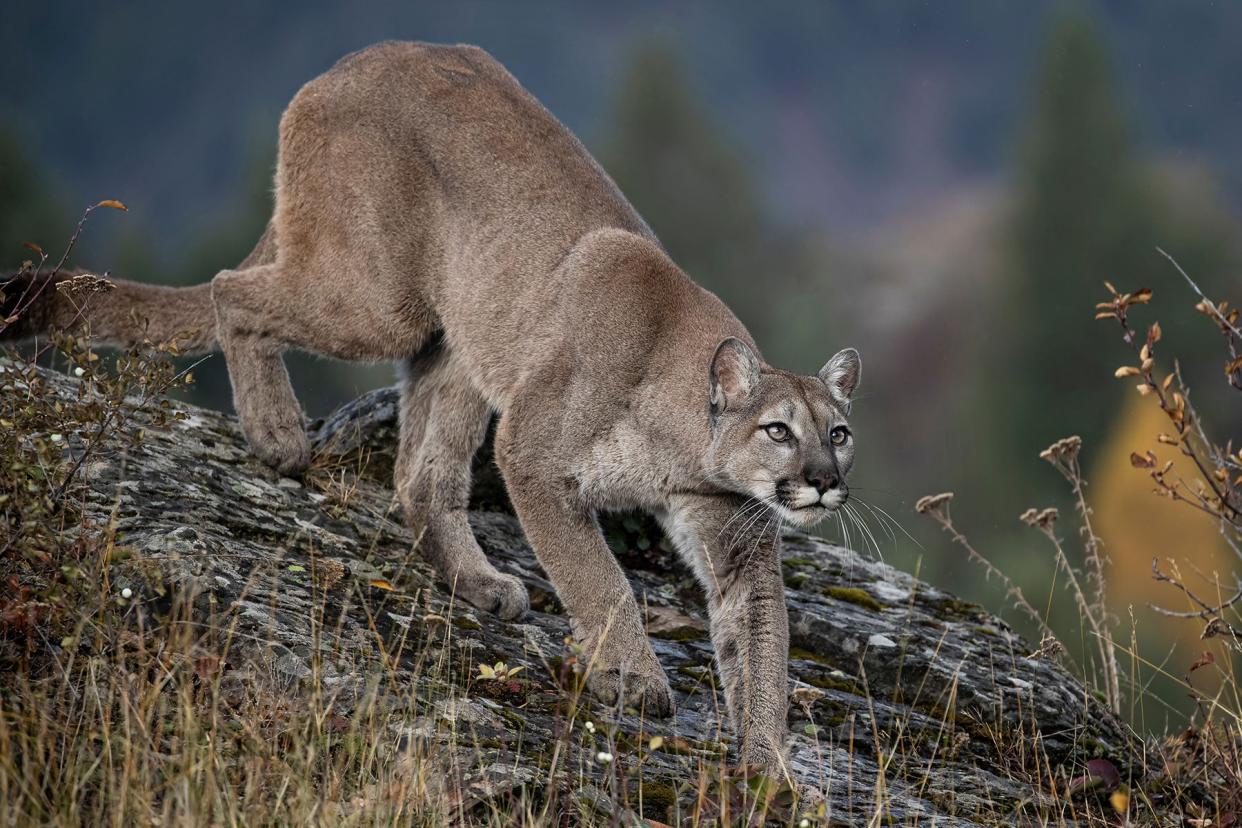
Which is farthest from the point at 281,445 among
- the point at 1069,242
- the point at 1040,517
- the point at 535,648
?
the point at 1069,242

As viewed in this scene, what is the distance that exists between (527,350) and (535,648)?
1476 mm

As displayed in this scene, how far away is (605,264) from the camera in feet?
20.3

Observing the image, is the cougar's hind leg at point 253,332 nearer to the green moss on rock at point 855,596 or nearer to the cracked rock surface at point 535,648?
the cracked rock surface at point 535,648

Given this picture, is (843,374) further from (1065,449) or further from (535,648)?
(535,648)

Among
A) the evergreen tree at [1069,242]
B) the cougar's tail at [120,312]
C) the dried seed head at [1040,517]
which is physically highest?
the evergreen tree at [1069,242]

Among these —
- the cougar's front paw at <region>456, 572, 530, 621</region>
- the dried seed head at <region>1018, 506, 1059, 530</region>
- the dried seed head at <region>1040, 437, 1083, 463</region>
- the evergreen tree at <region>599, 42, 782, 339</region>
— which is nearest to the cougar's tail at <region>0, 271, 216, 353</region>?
the cougar's front paw at <region>456, 572, 530, 621</region>

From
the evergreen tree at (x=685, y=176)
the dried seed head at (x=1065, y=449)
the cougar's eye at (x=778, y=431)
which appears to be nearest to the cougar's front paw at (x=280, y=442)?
the cougar's eye at (x=778, y=431)

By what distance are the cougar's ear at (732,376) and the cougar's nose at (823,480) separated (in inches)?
17.5

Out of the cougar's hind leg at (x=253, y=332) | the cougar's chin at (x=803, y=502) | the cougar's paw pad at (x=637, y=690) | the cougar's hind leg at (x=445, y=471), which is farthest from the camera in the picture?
the cougar's hind leg at (x=253, y=332)

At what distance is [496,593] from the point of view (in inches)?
227

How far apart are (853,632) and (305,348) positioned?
2701mm

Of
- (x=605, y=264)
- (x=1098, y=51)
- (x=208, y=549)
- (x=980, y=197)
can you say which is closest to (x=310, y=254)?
(x=605, y=264)

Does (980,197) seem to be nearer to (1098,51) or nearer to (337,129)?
(1098,51)

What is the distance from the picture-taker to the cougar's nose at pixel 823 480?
540cm
